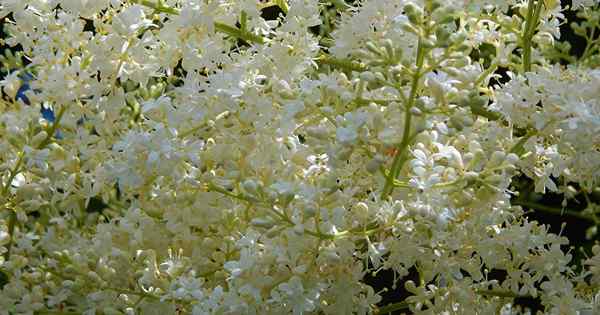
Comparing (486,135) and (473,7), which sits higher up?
(473,7)

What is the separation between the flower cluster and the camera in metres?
1.00

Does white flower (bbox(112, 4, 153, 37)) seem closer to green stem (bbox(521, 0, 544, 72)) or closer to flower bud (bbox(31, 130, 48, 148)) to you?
flower bud (bbox(31, 130, 48, 148))

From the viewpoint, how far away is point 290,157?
1.09m

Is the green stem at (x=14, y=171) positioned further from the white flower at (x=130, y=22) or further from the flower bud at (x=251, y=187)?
the flower bud at (x=251, y=187)

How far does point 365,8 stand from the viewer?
1.13 metres

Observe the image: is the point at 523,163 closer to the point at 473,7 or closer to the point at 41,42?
the point at 473,7

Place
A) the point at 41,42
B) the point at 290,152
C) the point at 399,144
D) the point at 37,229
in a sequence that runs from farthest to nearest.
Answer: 1. the point at 37,229
2. the point at 41,42
3. the point at 290,152
4. the point at 399,144

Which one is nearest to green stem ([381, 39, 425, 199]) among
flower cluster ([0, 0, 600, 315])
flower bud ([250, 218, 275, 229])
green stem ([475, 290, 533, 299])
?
flower cluster ([0, 0, 600, 315])

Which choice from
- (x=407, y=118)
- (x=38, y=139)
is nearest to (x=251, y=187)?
(x=407, y=118)

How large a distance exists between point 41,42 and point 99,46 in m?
0.08

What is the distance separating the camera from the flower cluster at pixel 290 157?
100 centimetres

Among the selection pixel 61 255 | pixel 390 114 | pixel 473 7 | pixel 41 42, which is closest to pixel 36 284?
pixel 61 255

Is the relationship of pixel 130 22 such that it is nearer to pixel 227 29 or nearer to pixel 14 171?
pixel 227 29

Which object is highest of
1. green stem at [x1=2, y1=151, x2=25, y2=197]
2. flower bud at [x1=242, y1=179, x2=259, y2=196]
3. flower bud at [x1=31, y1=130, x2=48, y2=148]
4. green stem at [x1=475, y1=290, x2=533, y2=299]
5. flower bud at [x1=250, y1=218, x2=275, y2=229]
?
flower bud at [x1=242, y1=179, x2=259, y2=196]
